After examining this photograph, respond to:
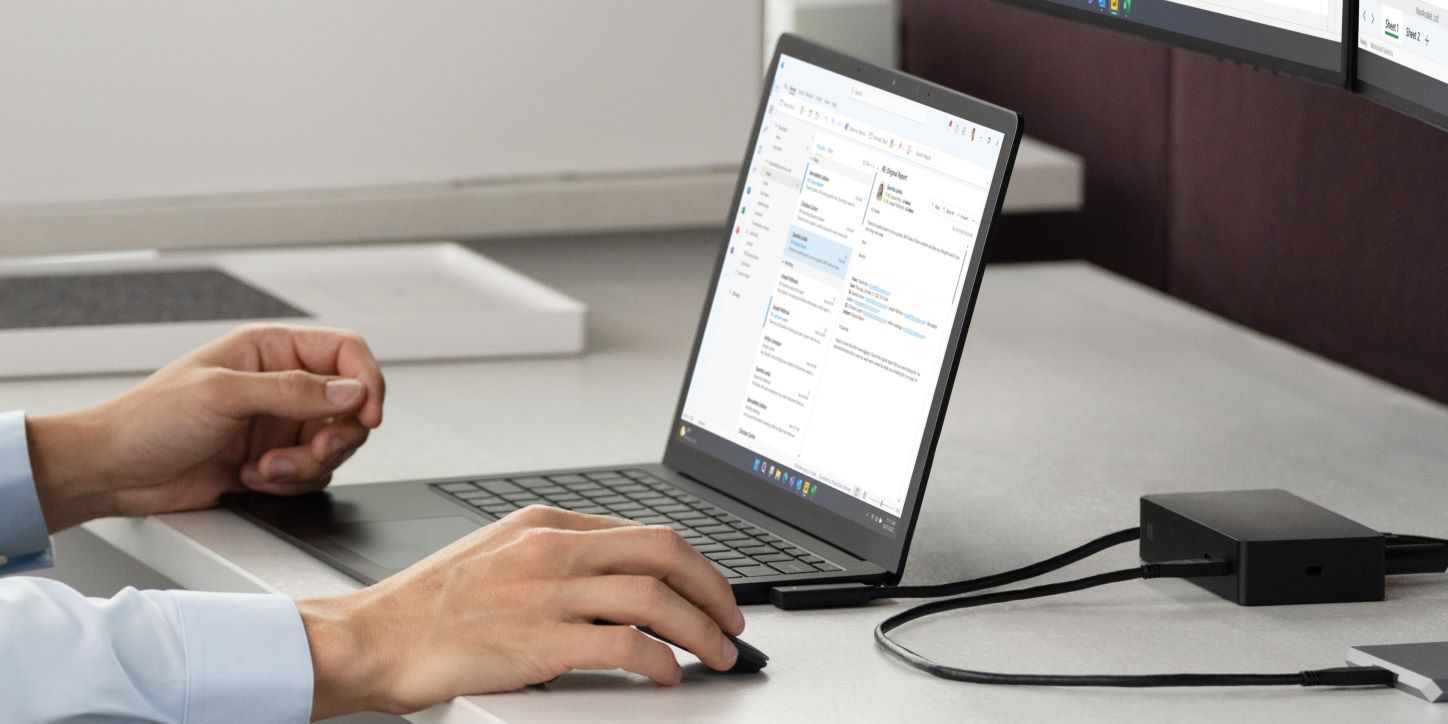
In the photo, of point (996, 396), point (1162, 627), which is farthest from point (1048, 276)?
point (1162, 627)

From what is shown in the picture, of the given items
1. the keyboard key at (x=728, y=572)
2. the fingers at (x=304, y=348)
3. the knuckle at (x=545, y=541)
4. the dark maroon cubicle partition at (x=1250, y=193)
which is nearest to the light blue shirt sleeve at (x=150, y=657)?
the knuckle at (x=545, y=541)

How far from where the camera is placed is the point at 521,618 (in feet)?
2.78

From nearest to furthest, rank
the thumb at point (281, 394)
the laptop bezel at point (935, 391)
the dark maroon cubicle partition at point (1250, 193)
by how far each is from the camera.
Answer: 1. the laptop bezel at point (935, 391)
2. the thumb at point (281, 394)
3. the dark maroon cubicle partition at point (1250, 193)

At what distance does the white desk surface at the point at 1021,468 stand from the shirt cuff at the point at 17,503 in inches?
1.6

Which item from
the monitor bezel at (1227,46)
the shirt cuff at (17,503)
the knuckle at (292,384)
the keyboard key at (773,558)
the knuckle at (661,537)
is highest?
the monitor bezel at (1227,46)

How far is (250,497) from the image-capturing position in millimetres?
1188

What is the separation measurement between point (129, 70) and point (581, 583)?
1144 millimetres

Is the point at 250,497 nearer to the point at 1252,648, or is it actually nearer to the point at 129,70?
the point at 1252,648

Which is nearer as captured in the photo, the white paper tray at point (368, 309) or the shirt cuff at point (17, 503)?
the shirt cuff at point (17, 503)

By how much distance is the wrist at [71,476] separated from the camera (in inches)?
46.0

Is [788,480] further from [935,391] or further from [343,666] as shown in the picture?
[343,666]

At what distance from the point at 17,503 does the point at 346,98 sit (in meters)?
0.79

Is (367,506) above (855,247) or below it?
below

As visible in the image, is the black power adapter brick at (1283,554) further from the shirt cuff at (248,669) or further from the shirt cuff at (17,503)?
the shirt cuff at (17,503)
